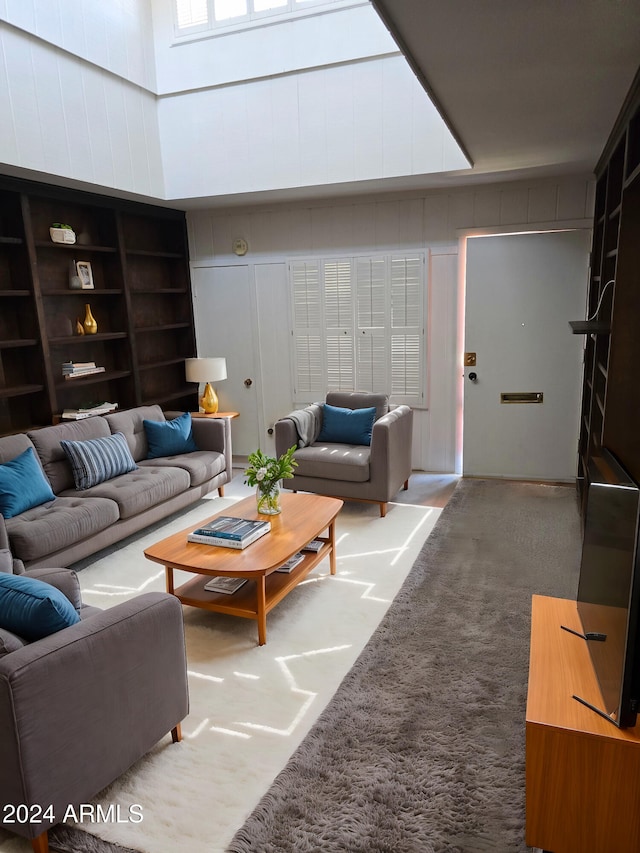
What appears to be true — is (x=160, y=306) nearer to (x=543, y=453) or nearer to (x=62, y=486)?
(x=62, y=486)

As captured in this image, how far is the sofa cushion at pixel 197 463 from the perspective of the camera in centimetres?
457

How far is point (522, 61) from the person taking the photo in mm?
2254

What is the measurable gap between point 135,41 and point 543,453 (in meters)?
4.63

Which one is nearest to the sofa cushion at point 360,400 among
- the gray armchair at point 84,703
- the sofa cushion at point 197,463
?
the sofa cushion at point 197,463

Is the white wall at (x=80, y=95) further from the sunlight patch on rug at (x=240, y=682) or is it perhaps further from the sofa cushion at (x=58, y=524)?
the sunlight patch on rug at (x=240, y=682)

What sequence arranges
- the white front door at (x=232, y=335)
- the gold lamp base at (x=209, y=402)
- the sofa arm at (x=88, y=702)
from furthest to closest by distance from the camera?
the white front door at (x=232, y=335), the gold lamp base at (x=209, y=402), the sofa arm at (x=88, y=702)

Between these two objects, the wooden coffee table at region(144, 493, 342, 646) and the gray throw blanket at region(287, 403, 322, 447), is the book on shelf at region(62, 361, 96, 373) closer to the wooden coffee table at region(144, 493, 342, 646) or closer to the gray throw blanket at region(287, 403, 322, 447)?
the gray throw blanket at region(287, 403, 322, 447)

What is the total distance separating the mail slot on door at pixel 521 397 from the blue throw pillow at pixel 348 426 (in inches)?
46.0

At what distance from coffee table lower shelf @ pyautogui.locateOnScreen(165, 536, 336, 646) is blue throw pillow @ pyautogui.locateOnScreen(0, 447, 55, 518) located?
3.67 ft

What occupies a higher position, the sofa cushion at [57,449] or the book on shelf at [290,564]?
the sofa cushion at [57,449]

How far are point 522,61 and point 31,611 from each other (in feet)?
8.35

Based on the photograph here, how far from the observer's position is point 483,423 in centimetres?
530

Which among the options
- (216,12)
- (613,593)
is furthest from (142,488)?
(216,12)

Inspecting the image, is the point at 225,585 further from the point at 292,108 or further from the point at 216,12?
the point at 216,12
